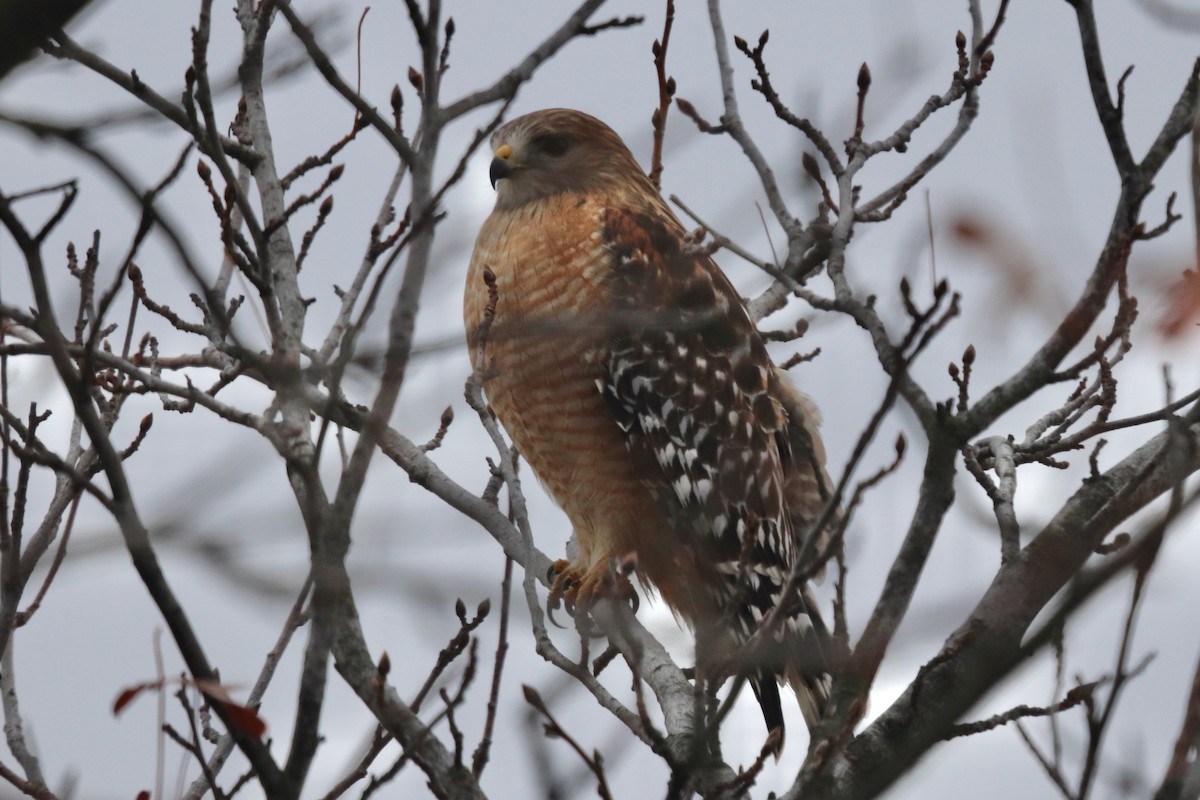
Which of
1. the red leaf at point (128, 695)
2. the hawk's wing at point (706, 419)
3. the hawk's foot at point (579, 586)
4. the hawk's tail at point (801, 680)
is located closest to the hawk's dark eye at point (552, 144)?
the hawk's wing at point (706, 419)

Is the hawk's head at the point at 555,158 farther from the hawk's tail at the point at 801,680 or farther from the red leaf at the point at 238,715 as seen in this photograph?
the red leaf at the point at 238,715

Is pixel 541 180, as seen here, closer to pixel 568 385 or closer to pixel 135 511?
pixel 568 385

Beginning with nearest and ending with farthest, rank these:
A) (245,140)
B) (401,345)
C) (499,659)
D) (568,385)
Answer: (401,345)
(499,659)
(245,140)
(568,385)

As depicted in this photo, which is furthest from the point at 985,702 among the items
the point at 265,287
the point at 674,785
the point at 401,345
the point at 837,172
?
the point at 837,172

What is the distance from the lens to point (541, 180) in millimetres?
6895

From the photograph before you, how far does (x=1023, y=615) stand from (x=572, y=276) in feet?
10.4

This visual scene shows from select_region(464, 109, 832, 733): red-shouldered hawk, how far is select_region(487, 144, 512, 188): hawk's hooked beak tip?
0.32 meters

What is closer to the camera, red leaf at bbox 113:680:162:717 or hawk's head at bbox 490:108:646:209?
red leaf at bbox 113:680:162:717

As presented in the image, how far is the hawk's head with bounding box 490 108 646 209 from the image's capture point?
22.6 ft

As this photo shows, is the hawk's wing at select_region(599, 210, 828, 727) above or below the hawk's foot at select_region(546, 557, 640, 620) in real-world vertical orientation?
above

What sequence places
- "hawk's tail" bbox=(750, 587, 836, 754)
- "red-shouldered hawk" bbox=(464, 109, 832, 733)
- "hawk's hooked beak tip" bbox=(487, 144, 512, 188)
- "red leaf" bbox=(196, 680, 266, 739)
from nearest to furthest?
1. "red leaf" bbox=(196, 680, 266, 739)
2. "hawk's tail" bbox=(750, 587, 836, 754)
3. "red-shouldered hawk" bbox=(464, 109, 832, 733)
4. "hawk's hooked beak tip" bbox=(487, 144, 512, 188)

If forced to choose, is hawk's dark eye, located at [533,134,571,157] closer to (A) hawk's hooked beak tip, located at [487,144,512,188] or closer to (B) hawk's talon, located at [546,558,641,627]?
(A) hawk's hooked beak tip, located at [487,144,512,188]

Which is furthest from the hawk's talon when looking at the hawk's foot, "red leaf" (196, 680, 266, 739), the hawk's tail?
"red leaf" (196, 680, 266, 739)

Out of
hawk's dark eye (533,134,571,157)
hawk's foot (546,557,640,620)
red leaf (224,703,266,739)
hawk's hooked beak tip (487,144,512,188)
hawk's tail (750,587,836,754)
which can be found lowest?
red leaf (224,703,266,739)
